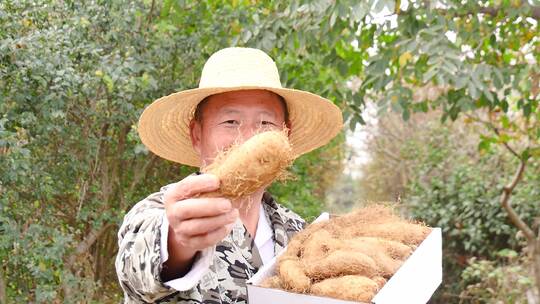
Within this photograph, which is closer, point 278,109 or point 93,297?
point 278,109

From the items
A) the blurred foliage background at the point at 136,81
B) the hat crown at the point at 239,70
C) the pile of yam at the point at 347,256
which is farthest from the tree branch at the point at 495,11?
the pile of yam at the point at 347,256

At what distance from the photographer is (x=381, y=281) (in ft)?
4.28

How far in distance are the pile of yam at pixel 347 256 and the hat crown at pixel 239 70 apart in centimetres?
44

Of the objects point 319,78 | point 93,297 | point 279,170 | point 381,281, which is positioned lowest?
point 93,297

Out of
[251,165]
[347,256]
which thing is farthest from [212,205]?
[347,256]

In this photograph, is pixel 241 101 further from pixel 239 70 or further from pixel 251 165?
pixel 251 165

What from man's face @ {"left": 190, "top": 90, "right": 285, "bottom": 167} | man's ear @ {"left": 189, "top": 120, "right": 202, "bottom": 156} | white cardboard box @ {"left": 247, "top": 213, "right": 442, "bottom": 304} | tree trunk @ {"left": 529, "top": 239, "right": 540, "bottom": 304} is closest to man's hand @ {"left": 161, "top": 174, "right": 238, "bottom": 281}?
white cardboard box @ {"left": 247, "top": 213, "right": 442, "bottom": 304}

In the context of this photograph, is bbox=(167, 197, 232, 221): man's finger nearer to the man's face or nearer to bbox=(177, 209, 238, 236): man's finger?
bbox=(177, 209, 238, 236): man's finger

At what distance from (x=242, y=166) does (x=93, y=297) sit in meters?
3.25

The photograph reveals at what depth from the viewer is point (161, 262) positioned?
1205mm

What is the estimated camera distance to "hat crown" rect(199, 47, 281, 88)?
1.68 meters

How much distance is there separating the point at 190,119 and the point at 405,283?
35.1 inches

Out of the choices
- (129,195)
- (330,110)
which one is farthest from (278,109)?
(129,195)

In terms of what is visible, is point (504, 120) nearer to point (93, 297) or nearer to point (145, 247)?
point (93, 297)
